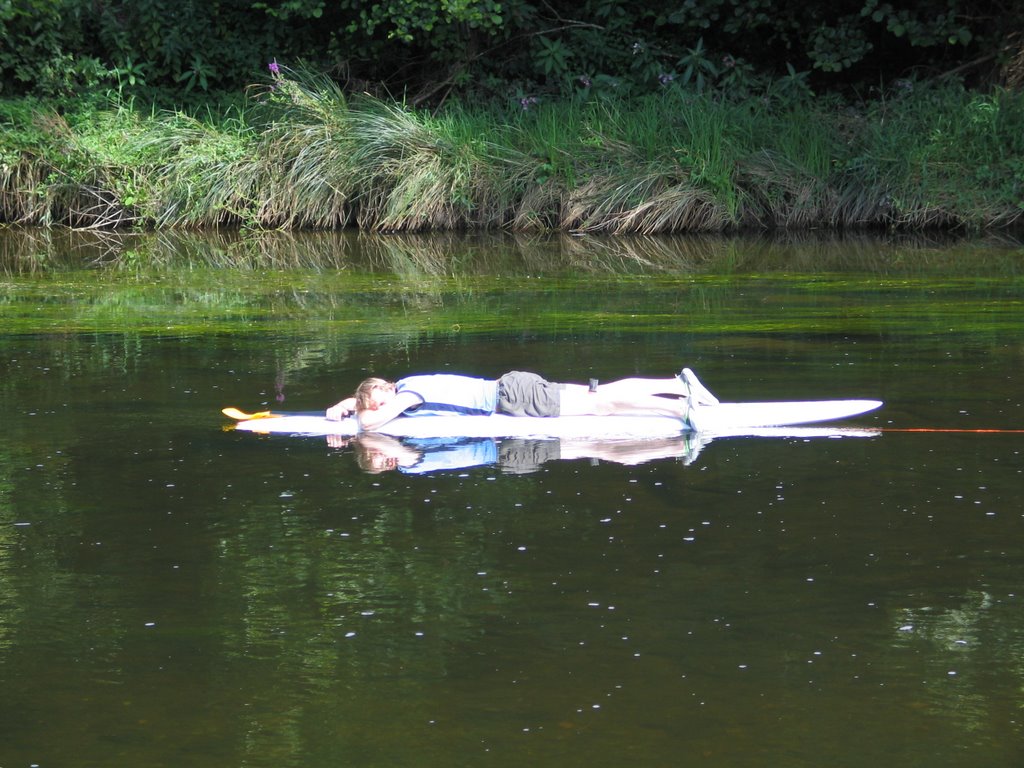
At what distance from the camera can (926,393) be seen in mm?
7098

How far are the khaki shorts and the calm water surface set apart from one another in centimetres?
61

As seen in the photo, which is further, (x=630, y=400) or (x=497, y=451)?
(x=630, y=400)

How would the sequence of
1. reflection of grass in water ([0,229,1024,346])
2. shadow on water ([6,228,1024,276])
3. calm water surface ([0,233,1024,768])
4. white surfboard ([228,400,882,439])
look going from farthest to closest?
shadow on water ([6,228,1024,276]), reflection of grass in water ([0,229,1024,346]), white surfboard ([228,400,882,439]), calm water surface ([0,233,1024,768])

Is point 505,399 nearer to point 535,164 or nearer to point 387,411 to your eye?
point 387,411

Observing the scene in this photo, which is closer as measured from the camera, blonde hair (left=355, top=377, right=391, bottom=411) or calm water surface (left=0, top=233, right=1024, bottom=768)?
calm water surface (left=0, top=233, right=1024, bottom=768)

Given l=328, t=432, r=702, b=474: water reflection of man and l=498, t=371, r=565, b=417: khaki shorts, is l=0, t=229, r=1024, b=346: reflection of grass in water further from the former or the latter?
l=328, t=432, r=702, b=474: water reflection of man

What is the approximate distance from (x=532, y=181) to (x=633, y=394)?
28.6 feet

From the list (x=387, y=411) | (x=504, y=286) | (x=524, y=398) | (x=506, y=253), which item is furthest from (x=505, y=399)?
(x=506, y=253)

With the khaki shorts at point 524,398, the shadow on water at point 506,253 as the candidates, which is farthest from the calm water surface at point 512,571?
the shadow on water at point 506,253

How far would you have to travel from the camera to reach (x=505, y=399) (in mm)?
6660

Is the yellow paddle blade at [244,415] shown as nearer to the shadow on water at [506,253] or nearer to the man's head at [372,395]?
the man's head at [372,395]

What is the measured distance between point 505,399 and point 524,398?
0.09 meters

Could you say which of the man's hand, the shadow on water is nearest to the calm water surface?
the man's hand

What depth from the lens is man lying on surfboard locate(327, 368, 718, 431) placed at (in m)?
6.61
